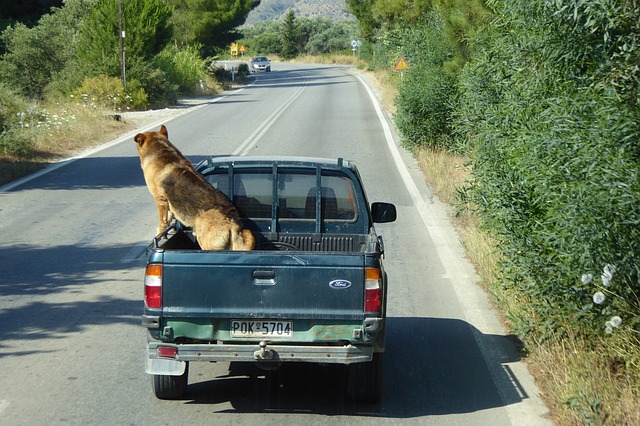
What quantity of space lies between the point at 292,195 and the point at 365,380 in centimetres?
184

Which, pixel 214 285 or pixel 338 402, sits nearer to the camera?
pixel 214 285

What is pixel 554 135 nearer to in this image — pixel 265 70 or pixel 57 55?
pixel 57 55

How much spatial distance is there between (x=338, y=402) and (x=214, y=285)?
1415 millimetres

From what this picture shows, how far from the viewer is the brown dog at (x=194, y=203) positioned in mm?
6844

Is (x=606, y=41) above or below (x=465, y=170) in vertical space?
above

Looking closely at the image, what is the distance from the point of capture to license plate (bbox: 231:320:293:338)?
593 centimetres

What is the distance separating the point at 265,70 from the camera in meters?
78.6

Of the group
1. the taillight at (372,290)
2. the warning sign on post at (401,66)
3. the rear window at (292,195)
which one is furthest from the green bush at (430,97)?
the taillight at (372,290)

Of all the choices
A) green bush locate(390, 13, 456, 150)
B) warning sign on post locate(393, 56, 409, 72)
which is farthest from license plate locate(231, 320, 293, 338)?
warning sign on post locate(393, 56, 409, 72)

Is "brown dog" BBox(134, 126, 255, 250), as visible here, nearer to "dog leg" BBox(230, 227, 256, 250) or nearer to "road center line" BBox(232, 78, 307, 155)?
"dog leg" BBox(230, 227, 256, 250)

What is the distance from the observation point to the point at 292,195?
752 cm

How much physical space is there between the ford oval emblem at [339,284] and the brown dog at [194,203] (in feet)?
3.83

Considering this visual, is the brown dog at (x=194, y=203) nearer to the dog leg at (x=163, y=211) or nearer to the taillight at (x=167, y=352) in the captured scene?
the dog leg at (x=163, y=211)

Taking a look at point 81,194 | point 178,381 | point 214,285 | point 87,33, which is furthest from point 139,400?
point 87,33
